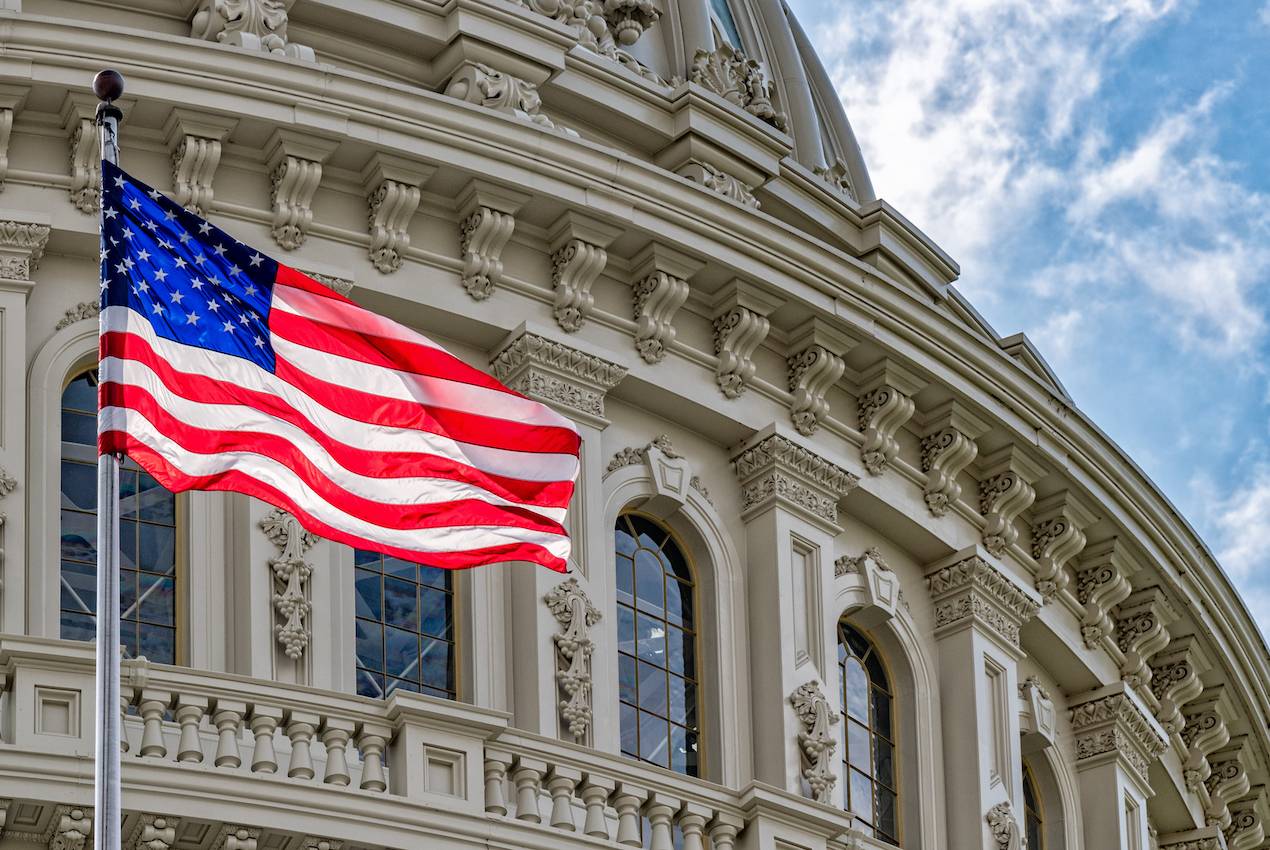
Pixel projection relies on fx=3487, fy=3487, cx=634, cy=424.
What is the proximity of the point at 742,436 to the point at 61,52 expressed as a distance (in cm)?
825

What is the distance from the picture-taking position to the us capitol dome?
27.3m

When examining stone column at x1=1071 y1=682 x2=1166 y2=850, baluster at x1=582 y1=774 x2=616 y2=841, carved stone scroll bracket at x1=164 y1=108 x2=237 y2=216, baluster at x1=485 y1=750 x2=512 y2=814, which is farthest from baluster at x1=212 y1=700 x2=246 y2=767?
stone column at x1=1071 y1=682 x2=1166 y2=850

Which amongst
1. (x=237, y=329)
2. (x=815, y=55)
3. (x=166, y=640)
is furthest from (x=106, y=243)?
(x=815, y=55)

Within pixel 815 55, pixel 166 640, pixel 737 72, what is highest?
pixel 815 55

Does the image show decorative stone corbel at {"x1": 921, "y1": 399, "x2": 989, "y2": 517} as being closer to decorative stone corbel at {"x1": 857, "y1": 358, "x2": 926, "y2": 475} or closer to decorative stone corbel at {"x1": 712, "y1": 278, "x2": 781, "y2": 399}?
decorative stone corbel at {"x1": 857, "y1": 358, "x2": 926, "y2": 475}

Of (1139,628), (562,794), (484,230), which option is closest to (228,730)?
(562,794)

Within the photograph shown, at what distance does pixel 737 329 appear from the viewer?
34.8 m

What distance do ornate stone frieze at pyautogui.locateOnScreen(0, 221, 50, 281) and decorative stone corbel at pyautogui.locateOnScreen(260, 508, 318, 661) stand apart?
3030 mm

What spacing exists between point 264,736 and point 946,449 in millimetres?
12178

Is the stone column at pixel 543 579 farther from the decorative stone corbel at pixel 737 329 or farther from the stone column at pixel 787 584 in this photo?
the stone column at pixel 787 584

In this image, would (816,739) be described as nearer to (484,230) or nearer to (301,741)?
(484,230)

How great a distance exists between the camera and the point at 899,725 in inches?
1432

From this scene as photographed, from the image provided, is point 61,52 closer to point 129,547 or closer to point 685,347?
point 129,547

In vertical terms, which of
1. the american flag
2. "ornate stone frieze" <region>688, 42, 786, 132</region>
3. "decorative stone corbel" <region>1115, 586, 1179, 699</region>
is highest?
"ornate stone frieze" <region>688, 42, 786, 132</region>
